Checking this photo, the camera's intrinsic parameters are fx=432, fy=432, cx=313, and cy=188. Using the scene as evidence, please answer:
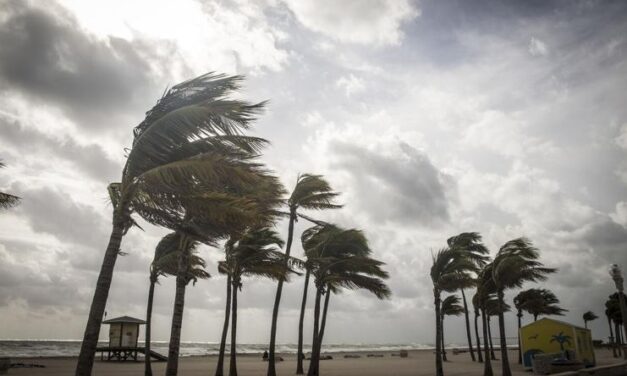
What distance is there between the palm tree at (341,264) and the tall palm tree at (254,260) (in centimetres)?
232

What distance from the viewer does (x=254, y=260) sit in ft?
60.0

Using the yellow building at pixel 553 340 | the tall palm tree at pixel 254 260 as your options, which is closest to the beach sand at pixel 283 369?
the yellow building at pixel 553 340

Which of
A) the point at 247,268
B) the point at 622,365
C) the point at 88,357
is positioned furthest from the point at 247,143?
the point at 622,365

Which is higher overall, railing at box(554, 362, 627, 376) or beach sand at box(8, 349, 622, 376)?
railing at box(554, 362, 627, 376)

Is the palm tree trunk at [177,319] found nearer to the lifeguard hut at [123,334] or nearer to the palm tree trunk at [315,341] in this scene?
the palm tree trunk at [315,341]

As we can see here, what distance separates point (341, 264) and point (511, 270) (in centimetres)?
789

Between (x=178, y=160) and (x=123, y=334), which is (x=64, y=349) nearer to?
(x=123, y=334)

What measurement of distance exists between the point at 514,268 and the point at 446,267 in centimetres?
299

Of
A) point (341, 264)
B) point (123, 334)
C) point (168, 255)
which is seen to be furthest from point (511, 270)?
point (123, 334)

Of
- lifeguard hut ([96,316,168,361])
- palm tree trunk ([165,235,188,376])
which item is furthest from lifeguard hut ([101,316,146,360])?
palm tree trunk ([165,235,188,376])

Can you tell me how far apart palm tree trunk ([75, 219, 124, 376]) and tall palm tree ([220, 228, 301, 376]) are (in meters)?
9.06

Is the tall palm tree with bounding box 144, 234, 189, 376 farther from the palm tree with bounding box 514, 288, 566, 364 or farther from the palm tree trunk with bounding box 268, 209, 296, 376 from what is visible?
the palm tree with bounding box 514, 288, 566, 364

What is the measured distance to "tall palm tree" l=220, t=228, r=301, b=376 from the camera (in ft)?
59.2

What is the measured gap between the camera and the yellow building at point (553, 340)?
86.5ft
